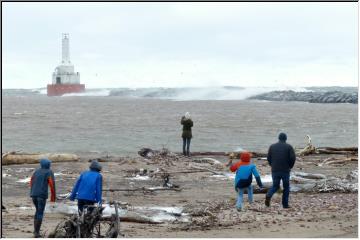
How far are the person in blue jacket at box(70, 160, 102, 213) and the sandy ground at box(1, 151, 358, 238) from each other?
0.87m

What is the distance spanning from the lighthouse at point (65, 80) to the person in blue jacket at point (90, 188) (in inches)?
6210

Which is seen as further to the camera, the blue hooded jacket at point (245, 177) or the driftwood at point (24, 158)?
the driftwood at point (24, 158)

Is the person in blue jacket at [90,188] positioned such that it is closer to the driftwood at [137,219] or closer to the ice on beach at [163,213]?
the driftwood at [137,219]

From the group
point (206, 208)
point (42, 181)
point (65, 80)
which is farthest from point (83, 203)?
point (65, 80)

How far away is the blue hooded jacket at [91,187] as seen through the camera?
1020cm

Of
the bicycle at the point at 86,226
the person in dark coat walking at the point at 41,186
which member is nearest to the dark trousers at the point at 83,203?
the bicycle at the point at 86,226

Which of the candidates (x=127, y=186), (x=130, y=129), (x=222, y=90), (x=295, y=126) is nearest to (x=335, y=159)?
(x=127, y=186)

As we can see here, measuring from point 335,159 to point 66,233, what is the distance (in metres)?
14.4

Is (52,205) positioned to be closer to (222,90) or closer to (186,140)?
(186,140)

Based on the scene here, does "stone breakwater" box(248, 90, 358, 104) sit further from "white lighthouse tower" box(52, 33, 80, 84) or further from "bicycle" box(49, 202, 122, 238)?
"bicycle" box(49, 202, 122, 238)

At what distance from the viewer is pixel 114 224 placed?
32.4 ft

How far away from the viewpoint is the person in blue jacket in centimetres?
1020

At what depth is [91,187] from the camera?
10.2 m

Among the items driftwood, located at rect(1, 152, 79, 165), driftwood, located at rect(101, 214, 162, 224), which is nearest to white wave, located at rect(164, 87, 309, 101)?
driftwood, located at rect(1, 152, 79, 165)
